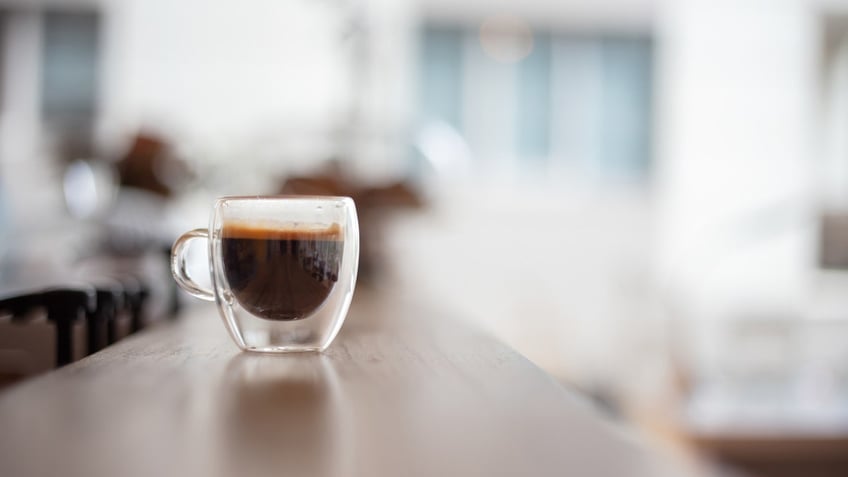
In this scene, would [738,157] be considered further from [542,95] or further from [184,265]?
[184,265]

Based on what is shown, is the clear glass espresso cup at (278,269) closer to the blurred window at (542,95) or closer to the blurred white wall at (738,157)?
the blurred window at (542,95)

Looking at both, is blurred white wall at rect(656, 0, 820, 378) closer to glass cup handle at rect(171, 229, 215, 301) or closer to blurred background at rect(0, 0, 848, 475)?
blurred background at rect(0, 0, 848, 475)

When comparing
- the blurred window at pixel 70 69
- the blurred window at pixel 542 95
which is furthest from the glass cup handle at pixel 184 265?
the blurred window at pixel 542 95

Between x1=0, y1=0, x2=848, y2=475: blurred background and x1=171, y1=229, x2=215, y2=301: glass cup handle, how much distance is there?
18.1ft

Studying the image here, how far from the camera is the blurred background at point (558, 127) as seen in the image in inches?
250

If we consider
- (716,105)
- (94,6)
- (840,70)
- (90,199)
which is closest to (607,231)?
(716,105)

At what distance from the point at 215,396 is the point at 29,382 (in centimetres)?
7

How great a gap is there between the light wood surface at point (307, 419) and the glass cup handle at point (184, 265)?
7 cm

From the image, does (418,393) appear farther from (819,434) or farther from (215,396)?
(819,434)

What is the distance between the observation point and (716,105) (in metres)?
7.44

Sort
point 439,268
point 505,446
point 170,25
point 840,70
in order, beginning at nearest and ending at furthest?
point 505,446
point 170,25
point 439,268
point 840,70

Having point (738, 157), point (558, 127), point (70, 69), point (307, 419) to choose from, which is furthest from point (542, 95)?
point (307, 419)

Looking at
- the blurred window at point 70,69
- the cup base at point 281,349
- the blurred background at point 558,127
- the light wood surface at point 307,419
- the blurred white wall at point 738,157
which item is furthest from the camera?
the blurred white wall at point 738,157

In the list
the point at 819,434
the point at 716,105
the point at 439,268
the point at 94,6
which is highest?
the point at 94,6
